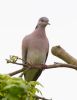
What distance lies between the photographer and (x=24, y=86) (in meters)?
2.21

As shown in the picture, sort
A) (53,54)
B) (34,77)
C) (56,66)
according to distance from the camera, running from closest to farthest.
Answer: (56,66) < (53,54) < (34,77)

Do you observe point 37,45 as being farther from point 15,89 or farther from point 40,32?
point 15,89

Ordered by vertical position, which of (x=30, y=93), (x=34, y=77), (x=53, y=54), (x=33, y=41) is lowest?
(x=34, y=77)

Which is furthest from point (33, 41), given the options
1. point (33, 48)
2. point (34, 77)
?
point (34, 77)

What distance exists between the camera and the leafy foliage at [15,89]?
2.20 m

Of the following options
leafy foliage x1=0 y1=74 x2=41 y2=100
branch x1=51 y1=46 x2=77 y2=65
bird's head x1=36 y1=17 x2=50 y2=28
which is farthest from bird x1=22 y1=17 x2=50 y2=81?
leafy foliage x1=0 y1=74 x2=41 y2=100

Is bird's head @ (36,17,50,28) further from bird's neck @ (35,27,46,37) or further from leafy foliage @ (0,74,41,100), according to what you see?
leafy foliage @ (0,74,41,100)

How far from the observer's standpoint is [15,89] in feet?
7.27

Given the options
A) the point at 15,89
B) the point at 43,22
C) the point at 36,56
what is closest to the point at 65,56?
the point at 15,89

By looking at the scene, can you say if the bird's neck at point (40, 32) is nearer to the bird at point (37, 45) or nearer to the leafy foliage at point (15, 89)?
the bird at point (37, 45)

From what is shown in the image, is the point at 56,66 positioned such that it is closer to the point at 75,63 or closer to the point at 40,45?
the point at 75,63

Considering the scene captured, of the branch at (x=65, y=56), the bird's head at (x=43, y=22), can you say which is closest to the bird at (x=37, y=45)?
Result: the bird's head at (x=43, y=22)

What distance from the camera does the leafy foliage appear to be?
2.20 m

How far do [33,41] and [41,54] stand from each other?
0.28m
